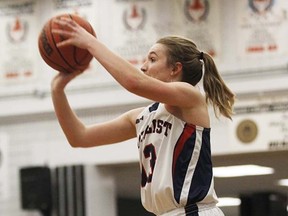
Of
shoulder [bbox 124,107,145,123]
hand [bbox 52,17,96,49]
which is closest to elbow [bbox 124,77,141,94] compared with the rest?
hand [bbox 52,17,96,49]

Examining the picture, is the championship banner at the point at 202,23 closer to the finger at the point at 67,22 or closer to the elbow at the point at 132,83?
the finger at the point at 67,22

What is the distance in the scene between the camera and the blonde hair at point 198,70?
4289 millimetres

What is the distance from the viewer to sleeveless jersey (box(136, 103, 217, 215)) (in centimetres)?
408

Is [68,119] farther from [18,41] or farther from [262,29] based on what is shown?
[18,41]

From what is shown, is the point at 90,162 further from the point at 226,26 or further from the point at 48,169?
the point at 226,26

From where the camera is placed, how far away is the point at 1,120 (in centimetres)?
1048

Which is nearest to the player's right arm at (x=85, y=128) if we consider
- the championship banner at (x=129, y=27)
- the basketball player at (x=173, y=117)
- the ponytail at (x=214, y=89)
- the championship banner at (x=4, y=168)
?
the basketball player at (x=173, y=117)

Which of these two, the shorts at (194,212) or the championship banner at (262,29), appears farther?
the championship banner at (262,29)

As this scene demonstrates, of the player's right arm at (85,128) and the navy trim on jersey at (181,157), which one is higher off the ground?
the player's right arm at (85,128)

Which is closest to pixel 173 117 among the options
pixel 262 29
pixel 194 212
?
pixel 194 212

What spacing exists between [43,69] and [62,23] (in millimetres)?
6205

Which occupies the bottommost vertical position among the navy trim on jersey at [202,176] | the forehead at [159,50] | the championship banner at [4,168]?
the championship banner at [4,168]

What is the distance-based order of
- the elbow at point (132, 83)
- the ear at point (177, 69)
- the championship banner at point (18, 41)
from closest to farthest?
1. the elbow at point (132, 83)
2. the ear at point (177, 69)
3. the championship banner at point (18, 41)

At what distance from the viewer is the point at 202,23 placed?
31.6ft
